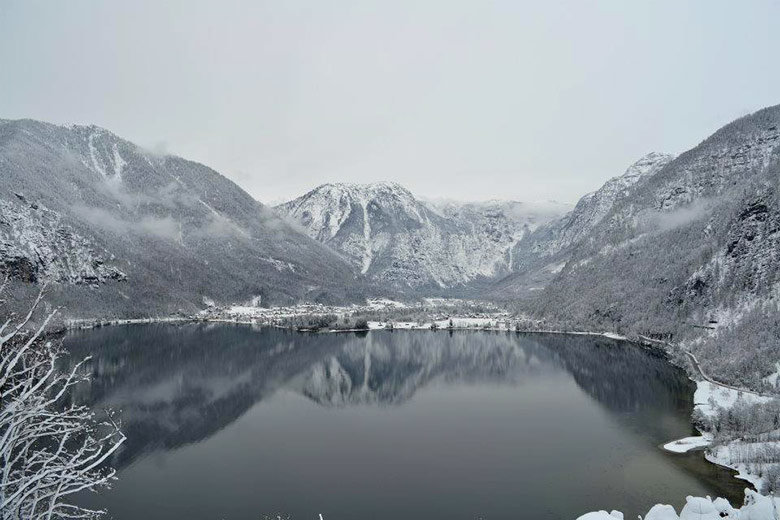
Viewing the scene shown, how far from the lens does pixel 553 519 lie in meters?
46.7

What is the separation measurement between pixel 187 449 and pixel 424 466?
32.0 m

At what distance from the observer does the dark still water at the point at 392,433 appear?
2038 inches

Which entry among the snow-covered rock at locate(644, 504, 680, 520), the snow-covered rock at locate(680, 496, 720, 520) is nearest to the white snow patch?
the snow-covered rock at locate(680, 496, 720, 520)

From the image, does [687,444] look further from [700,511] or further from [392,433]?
[392,433]

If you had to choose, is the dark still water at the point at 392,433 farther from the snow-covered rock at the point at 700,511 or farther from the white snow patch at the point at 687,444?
the snow-covered rock at the point at 700,511

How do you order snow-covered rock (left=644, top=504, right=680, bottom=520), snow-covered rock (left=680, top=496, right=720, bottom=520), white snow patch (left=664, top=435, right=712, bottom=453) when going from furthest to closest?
white snow patch (left=664, top=435, right=712, bottom=453) < snow-covered rock (left=644, top=504, right=680, bottom=520) < snow-covered rock (left=680, top=496, right=720, bottom=520)

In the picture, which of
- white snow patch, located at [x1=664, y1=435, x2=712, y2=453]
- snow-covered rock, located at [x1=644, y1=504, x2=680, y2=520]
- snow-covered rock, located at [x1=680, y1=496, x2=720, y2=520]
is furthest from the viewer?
white snow patch, located at [x1=664, y1=435, x2=712, y2=453]

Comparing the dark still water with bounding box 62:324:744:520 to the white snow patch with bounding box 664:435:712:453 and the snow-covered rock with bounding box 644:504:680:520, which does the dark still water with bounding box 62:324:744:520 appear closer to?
the white snow patch with bounding box 664:435:712:453

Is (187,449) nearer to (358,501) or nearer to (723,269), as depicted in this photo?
(358,501)

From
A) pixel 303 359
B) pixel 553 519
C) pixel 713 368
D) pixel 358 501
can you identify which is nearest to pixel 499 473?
pixel 553 519

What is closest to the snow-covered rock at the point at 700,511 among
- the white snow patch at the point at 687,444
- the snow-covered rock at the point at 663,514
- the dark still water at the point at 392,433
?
the snow-covered rock at the point at 663,514

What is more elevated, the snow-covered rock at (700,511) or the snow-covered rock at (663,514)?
the snow-covered rock at (700,511)

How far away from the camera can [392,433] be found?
78688 millimetres

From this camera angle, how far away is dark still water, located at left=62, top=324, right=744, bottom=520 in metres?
51.8
